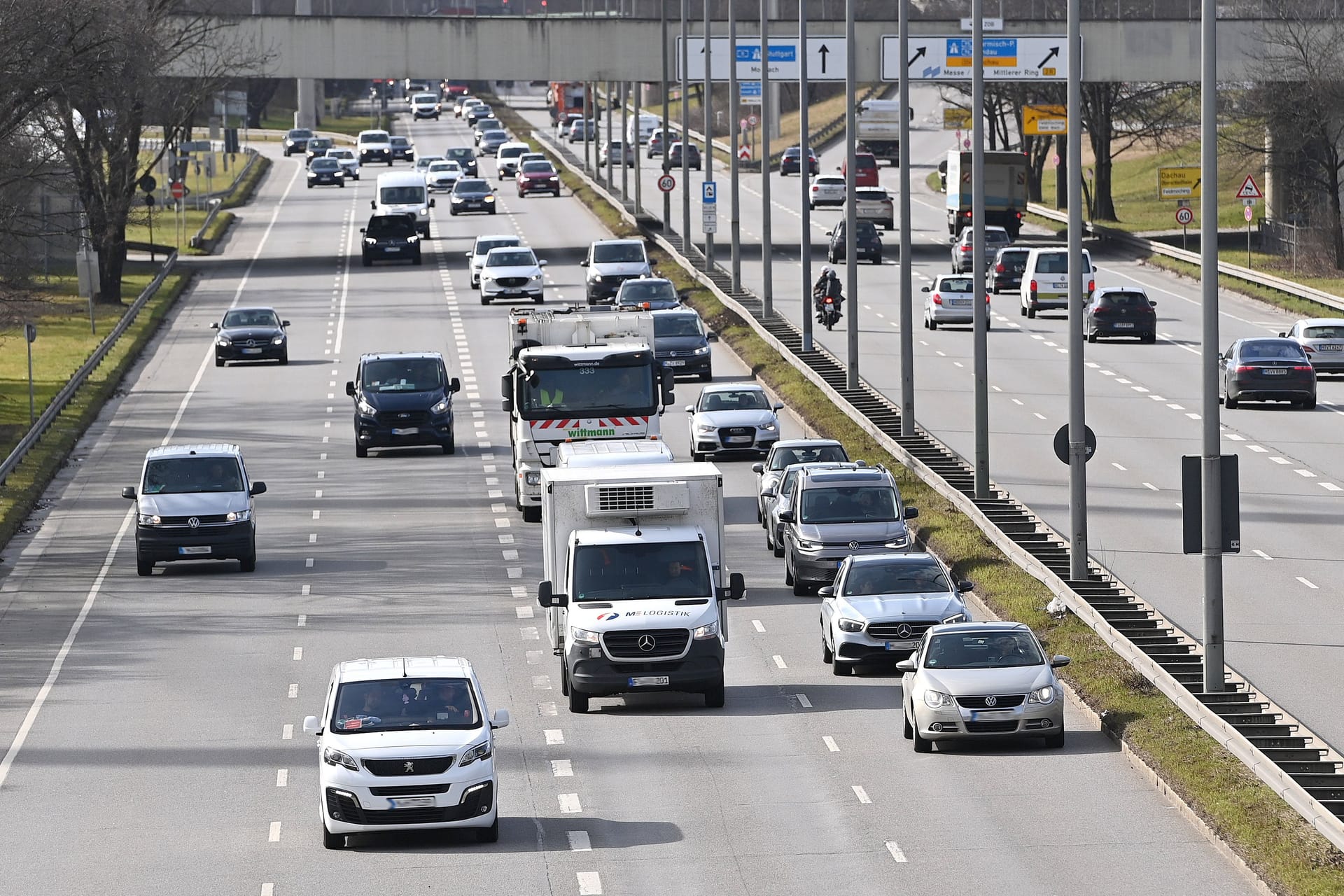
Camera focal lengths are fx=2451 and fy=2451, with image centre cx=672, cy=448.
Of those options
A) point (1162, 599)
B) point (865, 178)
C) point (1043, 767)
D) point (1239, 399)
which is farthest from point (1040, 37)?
point (1043, 767)

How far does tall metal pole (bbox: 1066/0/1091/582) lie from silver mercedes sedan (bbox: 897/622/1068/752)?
7.08 m

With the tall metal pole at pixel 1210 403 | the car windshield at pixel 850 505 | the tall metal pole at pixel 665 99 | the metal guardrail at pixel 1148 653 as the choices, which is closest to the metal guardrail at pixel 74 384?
the metal guardrail at pixel 1148 653

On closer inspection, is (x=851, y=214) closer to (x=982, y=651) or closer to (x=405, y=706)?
(x=982, y=651)

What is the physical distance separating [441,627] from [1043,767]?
395 inches

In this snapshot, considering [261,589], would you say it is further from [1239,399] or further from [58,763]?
[1239,399]

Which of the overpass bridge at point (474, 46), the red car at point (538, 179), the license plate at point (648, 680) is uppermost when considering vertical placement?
the overpass bridge at point (474, 46)

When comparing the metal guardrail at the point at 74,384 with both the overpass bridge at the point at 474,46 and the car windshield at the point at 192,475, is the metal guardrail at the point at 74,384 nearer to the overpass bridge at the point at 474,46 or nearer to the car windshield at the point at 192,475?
the car windshield at the point at 192,475

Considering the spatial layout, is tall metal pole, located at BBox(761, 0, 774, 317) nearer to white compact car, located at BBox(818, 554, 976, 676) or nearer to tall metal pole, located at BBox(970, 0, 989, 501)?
tall metal pole, located at BBox(970, 0, 989, 501)

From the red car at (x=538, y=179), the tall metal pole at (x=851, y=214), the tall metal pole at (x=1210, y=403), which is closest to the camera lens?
the tall metal pole at (x=1210, y=403)

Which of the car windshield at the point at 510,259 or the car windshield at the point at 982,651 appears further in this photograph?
the car windshield at the point at 510,259

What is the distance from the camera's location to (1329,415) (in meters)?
46.8

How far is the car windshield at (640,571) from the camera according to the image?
1013 inches

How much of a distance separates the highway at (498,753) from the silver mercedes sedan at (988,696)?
0.30m

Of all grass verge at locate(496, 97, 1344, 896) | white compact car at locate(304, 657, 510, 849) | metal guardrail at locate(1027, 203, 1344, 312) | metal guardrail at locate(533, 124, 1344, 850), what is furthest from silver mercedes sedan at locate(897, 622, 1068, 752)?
metal guardrail at locate(1027, 203, 1344, 312)
